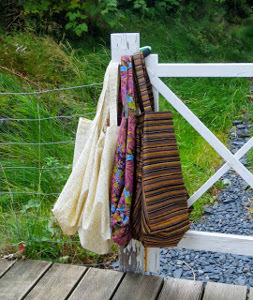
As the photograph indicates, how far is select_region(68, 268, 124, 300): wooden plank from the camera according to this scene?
252cm

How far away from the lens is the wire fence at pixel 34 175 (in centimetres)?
299

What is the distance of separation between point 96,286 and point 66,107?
2431mm

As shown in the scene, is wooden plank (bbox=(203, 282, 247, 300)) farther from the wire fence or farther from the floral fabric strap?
the wire fence

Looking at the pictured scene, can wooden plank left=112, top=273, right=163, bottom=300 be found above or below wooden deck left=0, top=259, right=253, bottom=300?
above

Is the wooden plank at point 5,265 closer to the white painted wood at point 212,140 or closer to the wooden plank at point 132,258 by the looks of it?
the wooden plank at point 132,258

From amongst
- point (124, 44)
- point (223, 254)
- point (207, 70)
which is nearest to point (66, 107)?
point (223, 254)

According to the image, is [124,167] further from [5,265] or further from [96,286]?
[5,265]

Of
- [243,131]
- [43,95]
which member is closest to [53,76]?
[43,95]

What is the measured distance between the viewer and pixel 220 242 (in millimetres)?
2480

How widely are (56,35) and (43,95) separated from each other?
7.65 ft

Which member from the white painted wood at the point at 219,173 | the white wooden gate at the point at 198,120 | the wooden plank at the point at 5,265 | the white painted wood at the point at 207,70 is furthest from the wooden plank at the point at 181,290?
the white painted wood at the point at 207,70

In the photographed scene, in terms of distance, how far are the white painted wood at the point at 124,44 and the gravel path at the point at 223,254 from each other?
1429mm

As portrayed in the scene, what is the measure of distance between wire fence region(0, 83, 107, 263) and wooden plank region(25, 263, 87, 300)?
0.72 feet

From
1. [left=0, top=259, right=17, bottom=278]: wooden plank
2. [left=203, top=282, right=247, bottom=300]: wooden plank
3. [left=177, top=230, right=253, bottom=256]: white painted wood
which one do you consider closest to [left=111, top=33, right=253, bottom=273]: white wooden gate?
[left=177, top=230, right=253, bottom=256]: white painted wood
